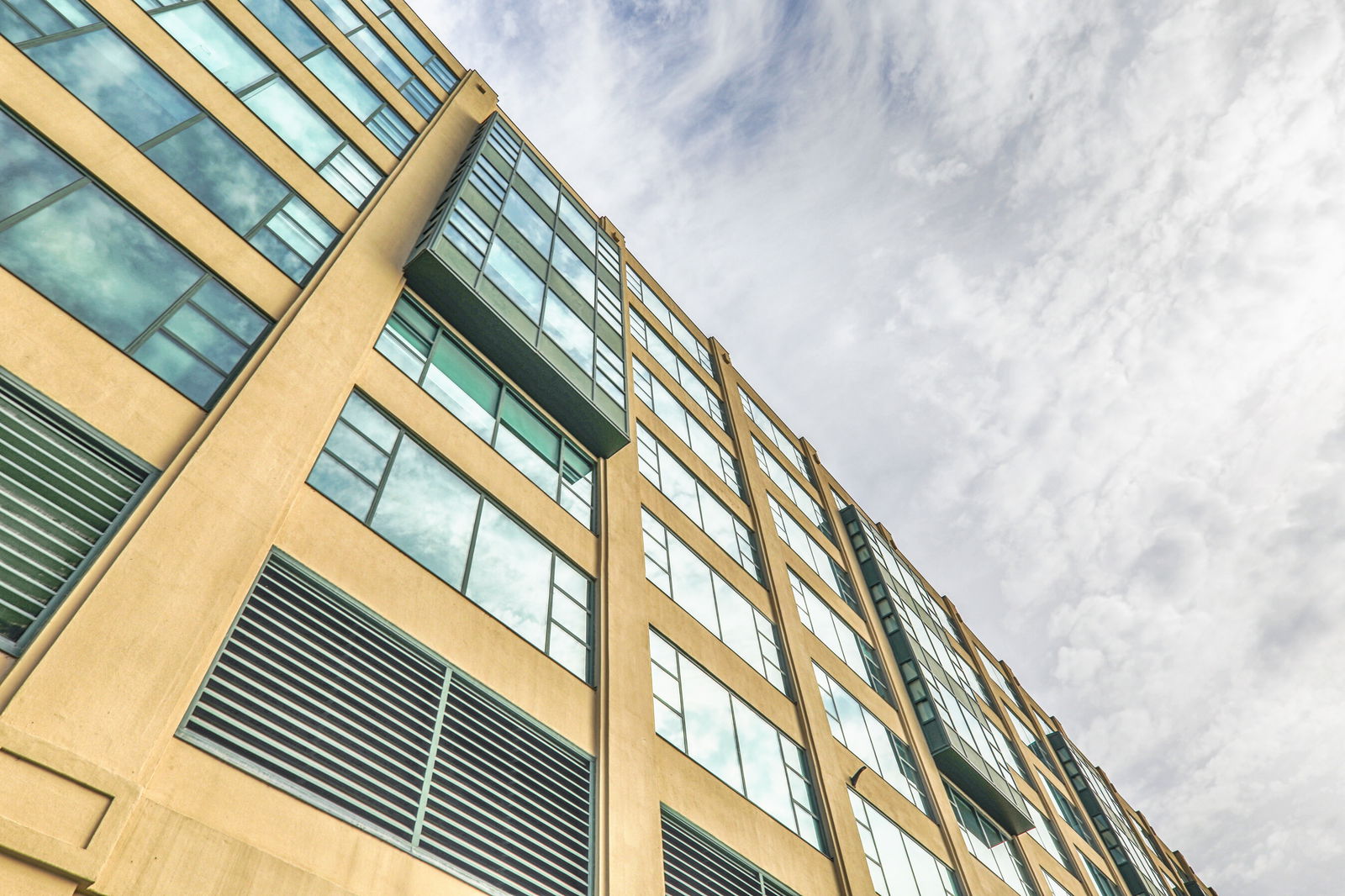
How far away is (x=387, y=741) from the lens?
29.5 ft

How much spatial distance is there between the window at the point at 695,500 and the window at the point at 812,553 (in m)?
3.28

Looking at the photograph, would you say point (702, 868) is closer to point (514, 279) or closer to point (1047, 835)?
point (514, 279)

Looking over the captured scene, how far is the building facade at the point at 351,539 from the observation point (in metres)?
7.22

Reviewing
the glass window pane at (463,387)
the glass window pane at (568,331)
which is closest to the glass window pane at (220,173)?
the glass window pane at (463,387)

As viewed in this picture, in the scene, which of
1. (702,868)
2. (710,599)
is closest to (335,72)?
(710,599)

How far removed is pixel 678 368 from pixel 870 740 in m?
13.9

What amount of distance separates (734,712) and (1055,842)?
23.9 meters

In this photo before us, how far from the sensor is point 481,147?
19703mm

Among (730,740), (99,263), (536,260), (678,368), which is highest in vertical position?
(678,368)

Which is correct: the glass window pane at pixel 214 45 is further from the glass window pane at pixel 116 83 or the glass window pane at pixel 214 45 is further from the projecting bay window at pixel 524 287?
the projecting bay window at pixel 524 287

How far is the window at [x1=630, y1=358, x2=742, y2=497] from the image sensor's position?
79.3 ft

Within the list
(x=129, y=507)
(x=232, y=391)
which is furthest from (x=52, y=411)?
(x=232, y=391)

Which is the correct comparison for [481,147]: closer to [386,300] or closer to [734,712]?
[386,300]

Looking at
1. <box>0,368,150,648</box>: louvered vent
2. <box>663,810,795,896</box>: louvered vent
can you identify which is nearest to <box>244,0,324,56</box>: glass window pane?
<box>0,368,150,648</box>: louvered vent
